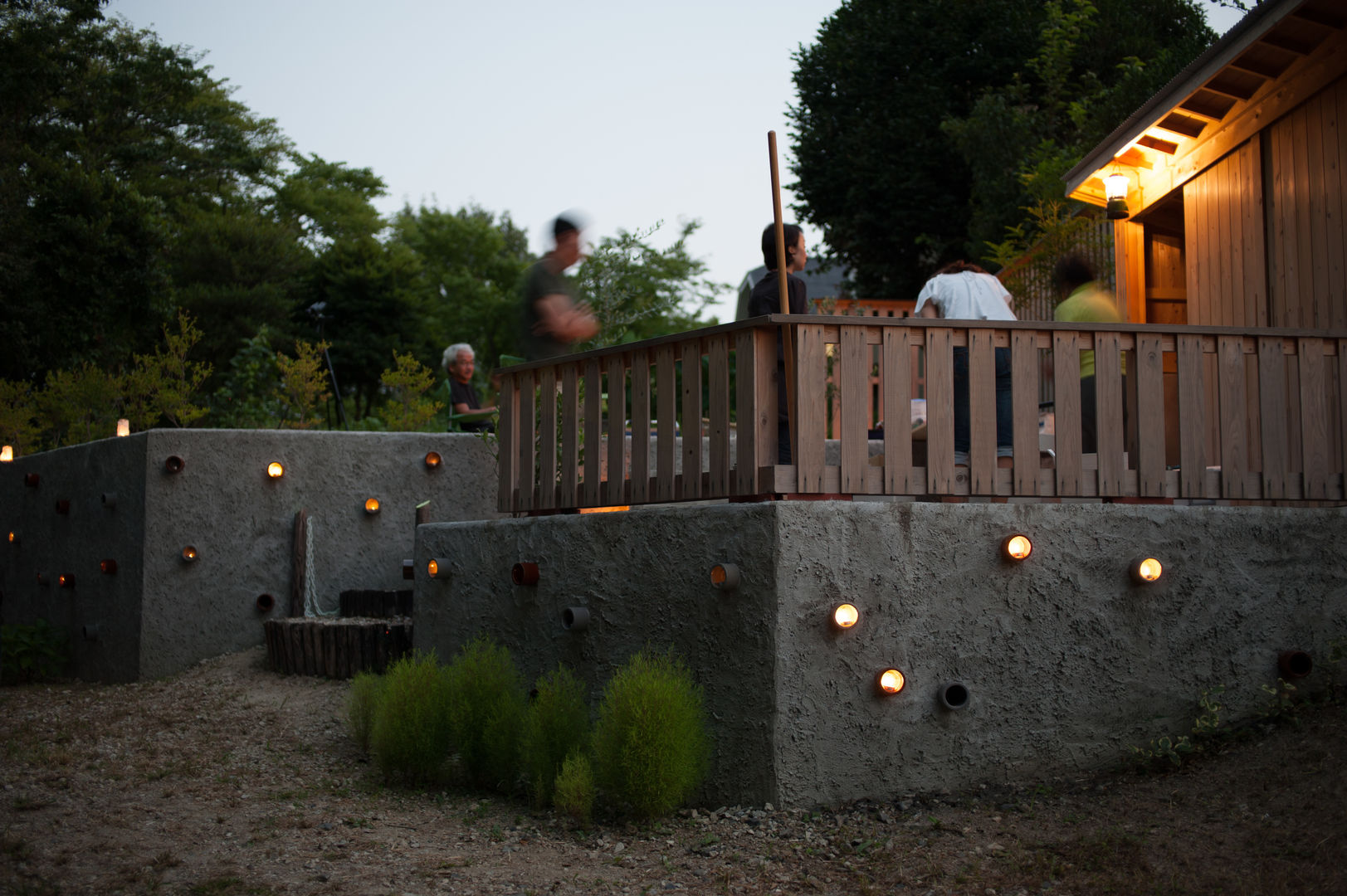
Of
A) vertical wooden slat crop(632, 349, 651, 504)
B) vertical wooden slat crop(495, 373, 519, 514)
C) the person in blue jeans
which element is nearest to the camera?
vertical wooden slat crop(632, 349, 651, 504)

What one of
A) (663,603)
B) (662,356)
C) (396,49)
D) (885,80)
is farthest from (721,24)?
(885,80)

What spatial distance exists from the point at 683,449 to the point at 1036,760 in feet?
7.27

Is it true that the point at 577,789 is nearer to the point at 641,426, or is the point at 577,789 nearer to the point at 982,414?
the point at 641,426

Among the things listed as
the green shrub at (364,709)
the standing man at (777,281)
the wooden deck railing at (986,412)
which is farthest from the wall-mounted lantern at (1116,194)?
the green shrub at (364,709)

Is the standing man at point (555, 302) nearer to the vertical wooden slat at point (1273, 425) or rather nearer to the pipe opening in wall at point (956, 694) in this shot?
the pipe opening in wall at point (956, 694)

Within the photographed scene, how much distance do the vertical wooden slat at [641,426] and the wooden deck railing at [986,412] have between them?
0.01 meters

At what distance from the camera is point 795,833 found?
479cm

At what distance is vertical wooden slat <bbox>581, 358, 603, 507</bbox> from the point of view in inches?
242

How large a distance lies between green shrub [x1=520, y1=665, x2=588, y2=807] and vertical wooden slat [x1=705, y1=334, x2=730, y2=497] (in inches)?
49.7

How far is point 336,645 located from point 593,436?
3.44 meters

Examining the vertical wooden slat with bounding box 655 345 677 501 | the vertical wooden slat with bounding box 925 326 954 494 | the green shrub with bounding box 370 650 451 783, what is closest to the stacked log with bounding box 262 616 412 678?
the green shrub with bounding box 370 650 451 783

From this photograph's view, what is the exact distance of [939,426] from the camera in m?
5.27

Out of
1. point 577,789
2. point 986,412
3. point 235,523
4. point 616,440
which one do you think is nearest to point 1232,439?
point 986,412

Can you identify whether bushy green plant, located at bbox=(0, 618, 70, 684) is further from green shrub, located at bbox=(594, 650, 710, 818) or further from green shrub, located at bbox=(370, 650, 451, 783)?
green shrub, located at bbox=(594, 650, 710, 818)
